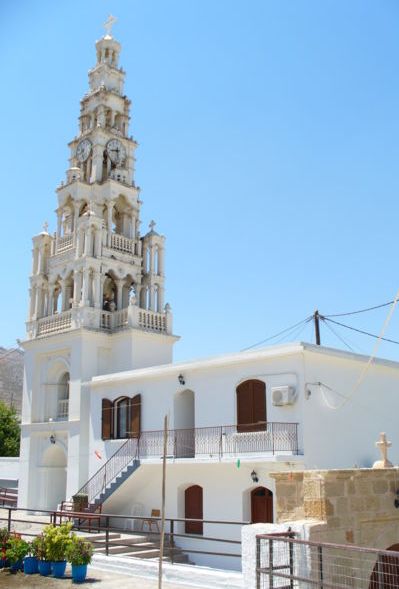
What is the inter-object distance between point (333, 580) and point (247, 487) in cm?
1091

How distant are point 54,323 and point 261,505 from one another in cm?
1464

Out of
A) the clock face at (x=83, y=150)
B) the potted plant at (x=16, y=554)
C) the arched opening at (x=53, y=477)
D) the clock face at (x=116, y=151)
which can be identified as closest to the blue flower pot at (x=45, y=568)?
the potted plant at (x=16, y=554)

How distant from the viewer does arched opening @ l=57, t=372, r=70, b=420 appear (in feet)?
96.8

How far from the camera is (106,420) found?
2547 cm

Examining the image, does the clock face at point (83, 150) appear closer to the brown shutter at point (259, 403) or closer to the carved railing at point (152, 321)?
the carved railing at point (152, 321)

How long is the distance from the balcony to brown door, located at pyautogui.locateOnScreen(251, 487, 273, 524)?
4.13ft

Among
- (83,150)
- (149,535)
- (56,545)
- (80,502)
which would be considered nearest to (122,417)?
(80,502)

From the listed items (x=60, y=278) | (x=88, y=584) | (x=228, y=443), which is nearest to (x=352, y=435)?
(x=228, y=443)

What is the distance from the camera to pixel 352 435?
67.3 ft

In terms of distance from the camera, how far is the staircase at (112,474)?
22.8 meters

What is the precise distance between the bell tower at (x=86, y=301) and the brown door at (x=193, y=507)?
6069 millimetres

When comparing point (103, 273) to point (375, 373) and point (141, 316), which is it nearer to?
point (141, 316)

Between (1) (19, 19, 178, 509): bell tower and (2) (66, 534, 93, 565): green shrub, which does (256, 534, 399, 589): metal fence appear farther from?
(1) (19, 19, 178, 509): bell tower

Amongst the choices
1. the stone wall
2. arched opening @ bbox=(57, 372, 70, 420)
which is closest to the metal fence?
the stone wall
